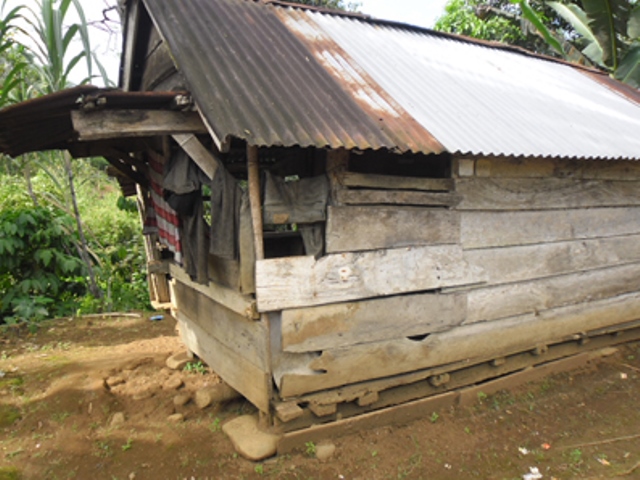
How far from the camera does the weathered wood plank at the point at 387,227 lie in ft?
12.0

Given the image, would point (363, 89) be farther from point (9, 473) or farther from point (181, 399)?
point (9, 473)

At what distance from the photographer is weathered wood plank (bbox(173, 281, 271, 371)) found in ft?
12.1

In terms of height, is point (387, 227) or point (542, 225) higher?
point (387, 227)

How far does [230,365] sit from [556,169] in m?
3.70

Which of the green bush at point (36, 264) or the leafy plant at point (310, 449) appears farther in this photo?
the green bush at point (36, 264)

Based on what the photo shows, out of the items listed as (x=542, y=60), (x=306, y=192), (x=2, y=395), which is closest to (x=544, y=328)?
(x=306, y=192)

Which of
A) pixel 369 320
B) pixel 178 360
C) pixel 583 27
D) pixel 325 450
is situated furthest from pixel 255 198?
pixel 583 27

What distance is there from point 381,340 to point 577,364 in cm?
293

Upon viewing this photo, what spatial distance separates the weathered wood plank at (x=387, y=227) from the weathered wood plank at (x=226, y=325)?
0.88 m

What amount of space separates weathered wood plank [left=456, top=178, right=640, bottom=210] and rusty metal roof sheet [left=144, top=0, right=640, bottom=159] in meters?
0.45

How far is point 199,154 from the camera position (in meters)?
3.45

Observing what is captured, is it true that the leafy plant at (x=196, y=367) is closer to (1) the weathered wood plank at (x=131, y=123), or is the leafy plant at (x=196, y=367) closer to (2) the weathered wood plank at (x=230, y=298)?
(2) the weathered wood plank at (x=230, y=298)

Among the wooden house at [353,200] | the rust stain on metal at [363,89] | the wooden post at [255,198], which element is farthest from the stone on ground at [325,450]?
the rust stain on metal at [363,89]

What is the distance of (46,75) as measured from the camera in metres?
6.26
